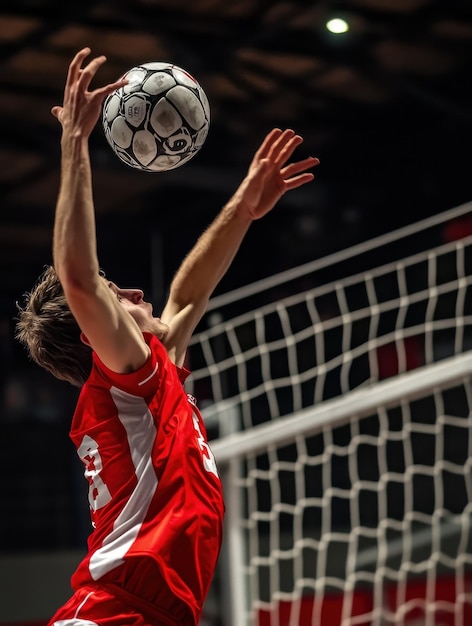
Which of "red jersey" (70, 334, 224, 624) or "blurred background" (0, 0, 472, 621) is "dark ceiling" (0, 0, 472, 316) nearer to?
"blurred background" (0, 0, 472, 621)

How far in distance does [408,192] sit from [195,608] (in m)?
6.04

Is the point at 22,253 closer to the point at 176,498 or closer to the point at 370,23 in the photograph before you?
A: the point at 370,23

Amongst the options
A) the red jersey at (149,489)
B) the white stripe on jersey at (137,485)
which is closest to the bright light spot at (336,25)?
the red jersey at (149,489)

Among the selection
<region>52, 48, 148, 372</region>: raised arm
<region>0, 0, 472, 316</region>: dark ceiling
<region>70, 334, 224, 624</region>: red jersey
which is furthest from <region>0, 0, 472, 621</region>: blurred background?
<region>52, 48, 148, 372</region>: raised arm

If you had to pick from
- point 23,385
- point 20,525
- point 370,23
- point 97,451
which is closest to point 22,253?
point 23,385

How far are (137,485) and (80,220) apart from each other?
0.61 meters

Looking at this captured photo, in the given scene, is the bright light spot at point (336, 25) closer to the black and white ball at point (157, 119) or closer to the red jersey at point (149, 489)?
the black and white ball at point (157, 119)

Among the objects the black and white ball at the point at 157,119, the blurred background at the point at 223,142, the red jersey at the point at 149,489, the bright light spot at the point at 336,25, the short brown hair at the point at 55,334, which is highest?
the bright light spot at the point at 336,25

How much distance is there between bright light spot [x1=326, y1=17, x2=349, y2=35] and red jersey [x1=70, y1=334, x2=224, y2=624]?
5.60 m

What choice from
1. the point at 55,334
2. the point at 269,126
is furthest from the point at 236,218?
the point at 269,126

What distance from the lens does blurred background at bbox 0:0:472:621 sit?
6.80 meters

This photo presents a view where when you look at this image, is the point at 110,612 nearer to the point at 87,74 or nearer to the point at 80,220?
the point at 80,220

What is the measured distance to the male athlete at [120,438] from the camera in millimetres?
2102

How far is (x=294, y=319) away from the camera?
717 cm
